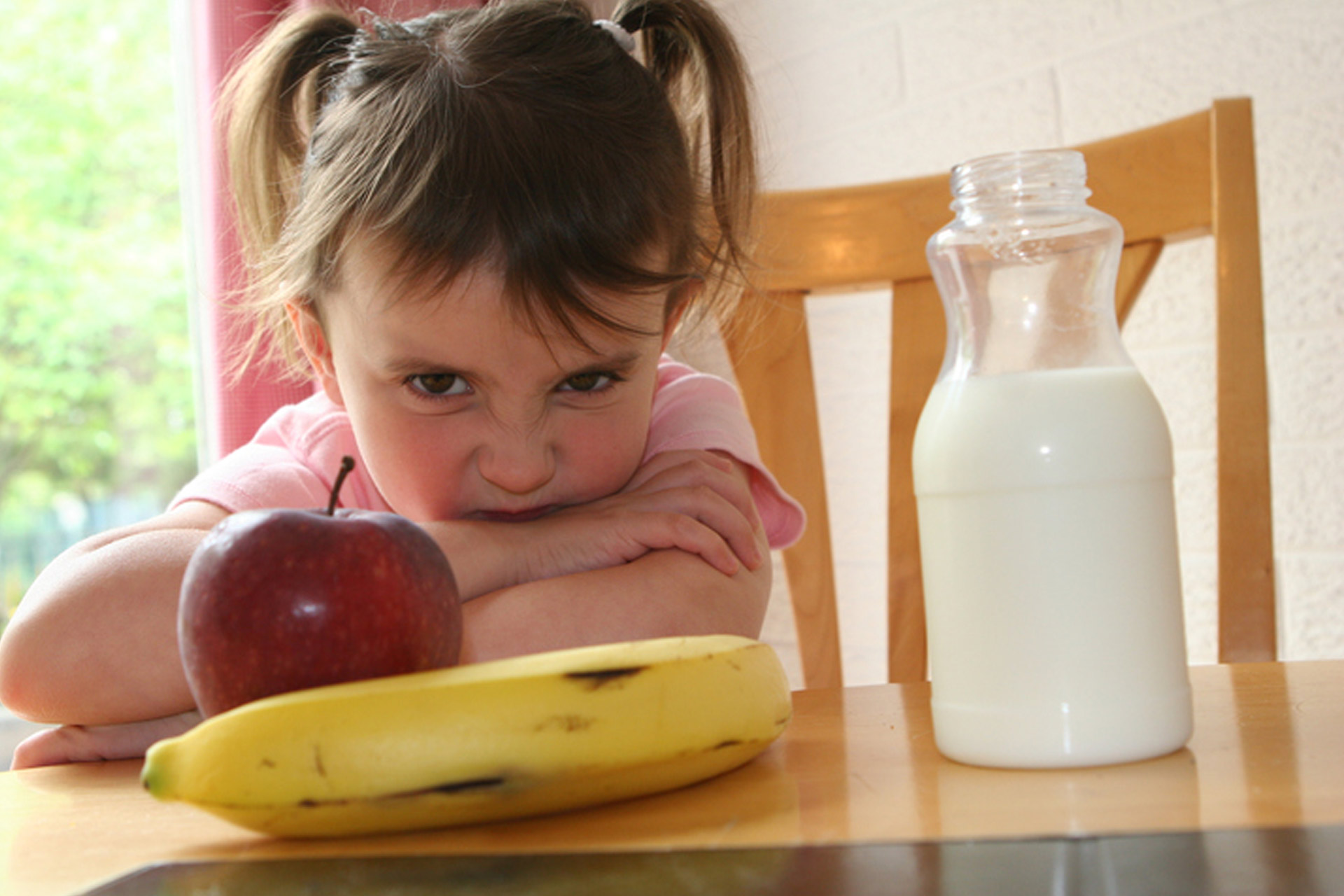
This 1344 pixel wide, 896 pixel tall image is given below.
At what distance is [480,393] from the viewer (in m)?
0.76

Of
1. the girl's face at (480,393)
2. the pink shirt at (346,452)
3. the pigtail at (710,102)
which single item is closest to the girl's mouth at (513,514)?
the girl's face at (480,393)

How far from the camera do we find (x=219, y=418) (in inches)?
61.0

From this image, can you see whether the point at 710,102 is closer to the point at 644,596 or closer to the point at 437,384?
the point at 437,384

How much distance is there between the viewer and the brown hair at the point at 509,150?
733mm

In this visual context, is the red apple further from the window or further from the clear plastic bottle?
the window

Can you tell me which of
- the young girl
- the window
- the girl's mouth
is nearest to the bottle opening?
the young girl

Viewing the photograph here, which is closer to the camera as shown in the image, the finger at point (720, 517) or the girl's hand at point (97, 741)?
the girl's hand at point (97, 741)

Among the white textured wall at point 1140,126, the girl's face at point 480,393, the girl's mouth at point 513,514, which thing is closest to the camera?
the girl's face at point 480,393

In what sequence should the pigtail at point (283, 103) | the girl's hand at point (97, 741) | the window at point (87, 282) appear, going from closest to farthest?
the girl's hand at point (97, 741) < the pigtail at point (283, 103) < the window at point (87, 282)

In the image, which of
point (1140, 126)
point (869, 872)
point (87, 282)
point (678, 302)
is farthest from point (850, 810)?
point (87, 282)

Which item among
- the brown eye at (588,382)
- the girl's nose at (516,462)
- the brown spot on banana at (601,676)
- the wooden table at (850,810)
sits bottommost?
the wooden table at (850,810)

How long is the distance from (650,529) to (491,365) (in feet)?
0.46

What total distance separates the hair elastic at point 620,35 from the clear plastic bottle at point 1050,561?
0.50 metres

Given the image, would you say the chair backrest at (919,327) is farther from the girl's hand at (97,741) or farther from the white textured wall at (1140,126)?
the girl's hand at (97,741)
